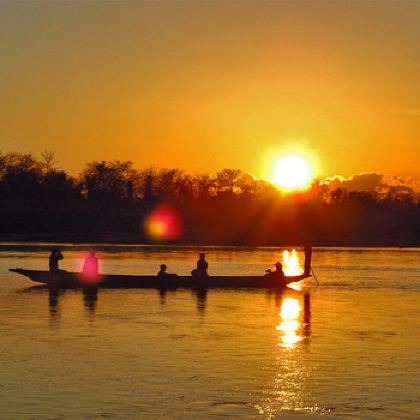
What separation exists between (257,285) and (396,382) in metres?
24.3

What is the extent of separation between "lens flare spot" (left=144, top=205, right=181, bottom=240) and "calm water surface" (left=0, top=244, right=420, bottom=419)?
247 ft

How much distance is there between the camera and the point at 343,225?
12988 cm

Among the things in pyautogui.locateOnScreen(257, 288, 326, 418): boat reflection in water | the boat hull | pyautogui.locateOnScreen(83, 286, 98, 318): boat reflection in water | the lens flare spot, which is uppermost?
the lens flare spot

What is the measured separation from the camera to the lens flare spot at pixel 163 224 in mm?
117875

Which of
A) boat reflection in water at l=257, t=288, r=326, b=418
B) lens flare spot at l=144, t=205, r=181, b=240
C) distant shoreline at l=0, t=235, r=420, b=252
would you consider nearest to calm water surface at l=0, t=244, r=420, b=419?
boat reflection in water at l=257, t=288, r=326, b=418

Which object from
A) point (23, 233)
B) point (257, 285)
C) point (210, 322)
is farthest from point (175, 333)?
point (23, 233)

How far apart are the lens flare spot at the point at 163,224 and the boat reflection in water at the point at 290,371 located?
82.9m

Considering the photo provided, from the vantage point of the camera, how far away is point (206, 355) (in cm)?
2309

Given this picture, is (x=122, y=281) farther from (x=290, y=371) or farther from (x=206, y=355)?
(x=290, y=371)

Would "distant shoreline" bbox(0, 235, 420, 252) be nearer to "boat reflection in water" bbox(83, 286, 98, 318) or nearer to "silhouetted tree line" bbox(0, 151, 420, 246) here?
"silhouetted tree line" bbox(0, 151, 420, 246)

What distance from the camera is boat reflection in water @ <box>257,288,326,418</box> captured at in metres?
17.4

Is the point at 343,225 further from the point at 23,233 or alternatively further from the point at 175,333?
the point at 175,333

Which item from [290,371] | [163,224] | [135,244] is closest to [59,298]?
[290,371]

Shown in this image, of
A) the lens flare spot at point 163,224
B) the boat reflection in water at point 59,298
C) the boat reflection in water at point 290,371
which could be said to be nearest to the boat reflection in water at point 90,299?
the boat reflection in water at point 59,298
